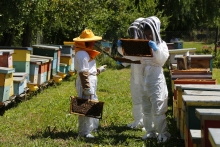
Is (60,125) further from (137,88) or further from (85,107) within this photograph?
(137,88)

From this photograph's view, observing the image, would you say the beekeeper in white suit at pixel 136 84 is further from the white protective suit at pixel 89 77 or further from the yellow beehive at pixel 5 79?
the yellow beehive at pixel 5 79

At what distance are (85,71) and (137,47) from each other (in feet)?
2.41

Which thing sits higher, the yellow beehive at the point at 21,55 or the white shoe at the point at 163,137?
the yellow beehive at the point at 21,55

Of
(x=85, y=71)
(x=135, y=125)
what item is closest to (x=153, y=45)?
(x=85, y=71)

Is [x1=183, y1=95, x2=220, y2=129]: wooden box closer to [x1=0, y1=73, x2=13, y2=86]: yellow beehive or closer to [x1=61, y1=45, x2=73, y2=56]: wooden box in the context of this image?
[x1=0, y1=73, x2=13, y2=86]: yellow beehive

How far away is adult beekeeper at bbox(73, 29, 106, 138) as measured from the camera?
5.31 metres

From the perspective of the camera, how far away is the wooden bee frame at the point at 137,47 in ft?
16.6

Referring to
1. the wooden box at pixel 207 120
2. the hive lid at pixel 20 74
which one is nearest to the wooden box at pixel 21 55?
the hive lid at pixel 20 74

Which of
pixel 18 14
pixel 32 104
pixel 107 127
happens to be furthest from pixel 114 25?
pixel 107 127

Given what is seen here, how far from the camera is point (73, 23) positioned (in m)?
12.8

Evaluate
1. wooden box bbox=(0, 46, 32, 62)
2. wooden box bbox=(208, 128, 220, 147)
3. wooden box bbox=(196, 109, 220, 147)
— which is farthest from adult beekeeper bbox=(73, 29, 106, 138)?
wooden box bbox=(208, 128, 220, 147)

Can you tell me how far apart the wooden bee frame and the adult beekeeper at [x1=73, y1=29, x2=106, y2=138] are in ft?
1.47

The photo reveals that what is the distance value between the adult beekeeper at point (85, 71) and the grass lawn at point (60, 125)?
0.20 m

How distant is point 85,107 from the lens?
5.35m
